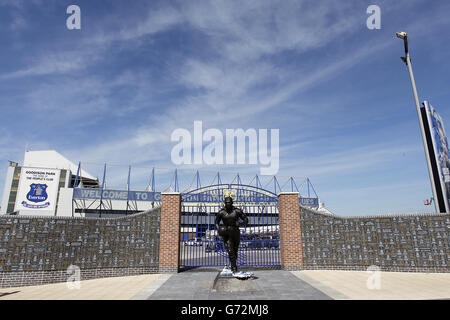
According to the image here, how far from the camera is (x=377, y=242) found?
433 inches

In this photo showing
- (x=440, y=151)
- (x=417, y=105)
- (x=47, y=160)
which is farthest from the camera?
(x=47, y=160)

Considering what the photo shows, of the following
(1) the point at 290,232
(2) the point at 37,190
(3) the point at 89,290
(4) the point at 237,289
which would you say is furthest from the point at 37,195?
(4) the point at 237,289

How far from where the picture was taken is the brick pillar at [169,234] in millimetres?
11062

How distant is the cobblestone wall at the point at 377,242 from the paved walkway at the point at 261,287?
526 millimetres

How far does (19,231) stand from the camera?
376 inches

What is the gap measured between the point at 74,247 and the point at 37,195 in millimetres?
32978

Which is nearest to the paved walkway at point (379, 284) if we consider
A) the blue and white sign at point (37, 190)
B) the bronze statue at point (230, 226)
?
the bronze statue at point (230, 226)

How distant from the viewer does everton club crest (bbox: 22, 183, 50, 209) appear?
3556 centimetres

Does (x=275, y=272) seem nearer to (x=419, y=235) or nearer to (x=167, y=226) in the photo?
(x=167, y=226)

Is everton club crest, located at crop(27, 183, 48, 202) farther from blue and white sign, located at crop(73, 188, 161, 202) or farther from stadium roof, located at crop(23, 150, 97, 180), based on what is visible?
stadium roof, located at crop(23, 150, 97, 180)

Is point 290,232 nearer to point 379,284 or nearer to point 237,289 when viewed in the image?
point 379,284

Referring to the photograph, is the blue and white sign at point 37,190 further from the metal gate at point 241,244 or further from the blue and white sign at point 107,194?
the metal gate at point 241,244

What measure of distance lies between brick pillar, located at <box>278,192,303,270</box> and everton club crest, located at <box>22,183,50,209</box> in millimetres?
36878
